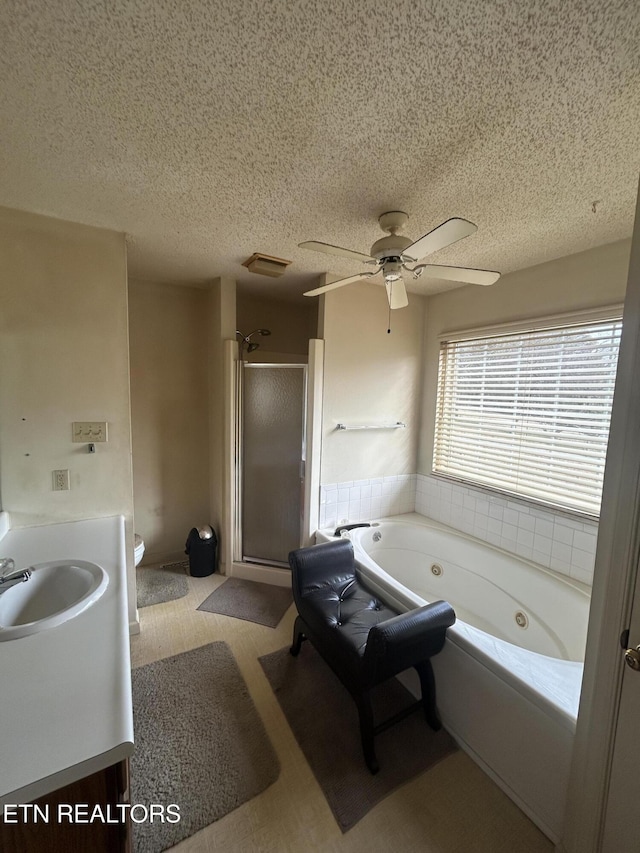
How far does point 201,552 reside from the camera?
2.87m

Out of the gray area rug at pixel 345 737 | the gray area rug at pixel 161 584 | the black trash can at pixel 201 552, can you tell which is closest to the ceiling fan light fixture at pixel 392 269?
the gray area rug at pixel 345 737

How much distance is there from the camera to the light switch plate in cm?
192

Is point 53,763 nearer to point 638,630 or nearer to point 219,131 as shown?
point 638,630

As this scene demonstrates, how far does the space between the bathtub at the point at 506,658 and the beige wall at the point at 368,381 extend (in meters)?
0.62

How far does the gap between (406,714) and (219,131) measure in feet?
8.16

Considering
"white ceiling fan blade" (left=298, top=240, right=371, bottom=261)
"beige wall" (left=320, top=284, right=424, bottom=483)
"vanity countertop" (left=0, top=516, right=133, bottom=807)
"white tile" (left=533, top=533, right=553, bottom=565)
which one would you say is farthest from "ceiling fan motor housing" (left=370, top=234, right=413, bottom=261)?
"white tile" (left=533, top=533, right=553, bottom=565)

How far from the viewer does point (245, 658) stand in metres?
2.01

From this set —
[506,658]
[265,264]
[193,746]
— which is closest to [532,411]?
[506,658]

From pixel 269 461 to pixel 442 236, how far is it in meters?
2.08

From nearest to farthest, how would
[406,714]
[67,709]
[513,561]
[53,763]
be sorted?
[53,763] → [67,709] → [406,714] → [513,561]

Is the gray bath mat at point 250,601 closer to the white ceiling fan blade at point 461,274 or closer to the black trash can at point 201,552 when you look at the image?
the black trash can at point 201,552

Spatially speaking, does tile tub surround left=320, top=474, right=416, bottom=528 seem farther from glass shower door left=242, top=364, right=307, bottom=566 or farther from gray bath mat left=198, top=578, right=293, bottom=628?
gray bath mat left=198, top=578, right=293, bottom=628

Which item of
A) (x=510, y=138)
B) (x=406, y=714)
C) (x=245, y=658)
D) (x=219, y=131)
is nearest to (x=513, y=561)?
(x=406, y=714)

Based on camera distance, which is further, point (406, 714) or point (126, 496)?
point (126, 496)
